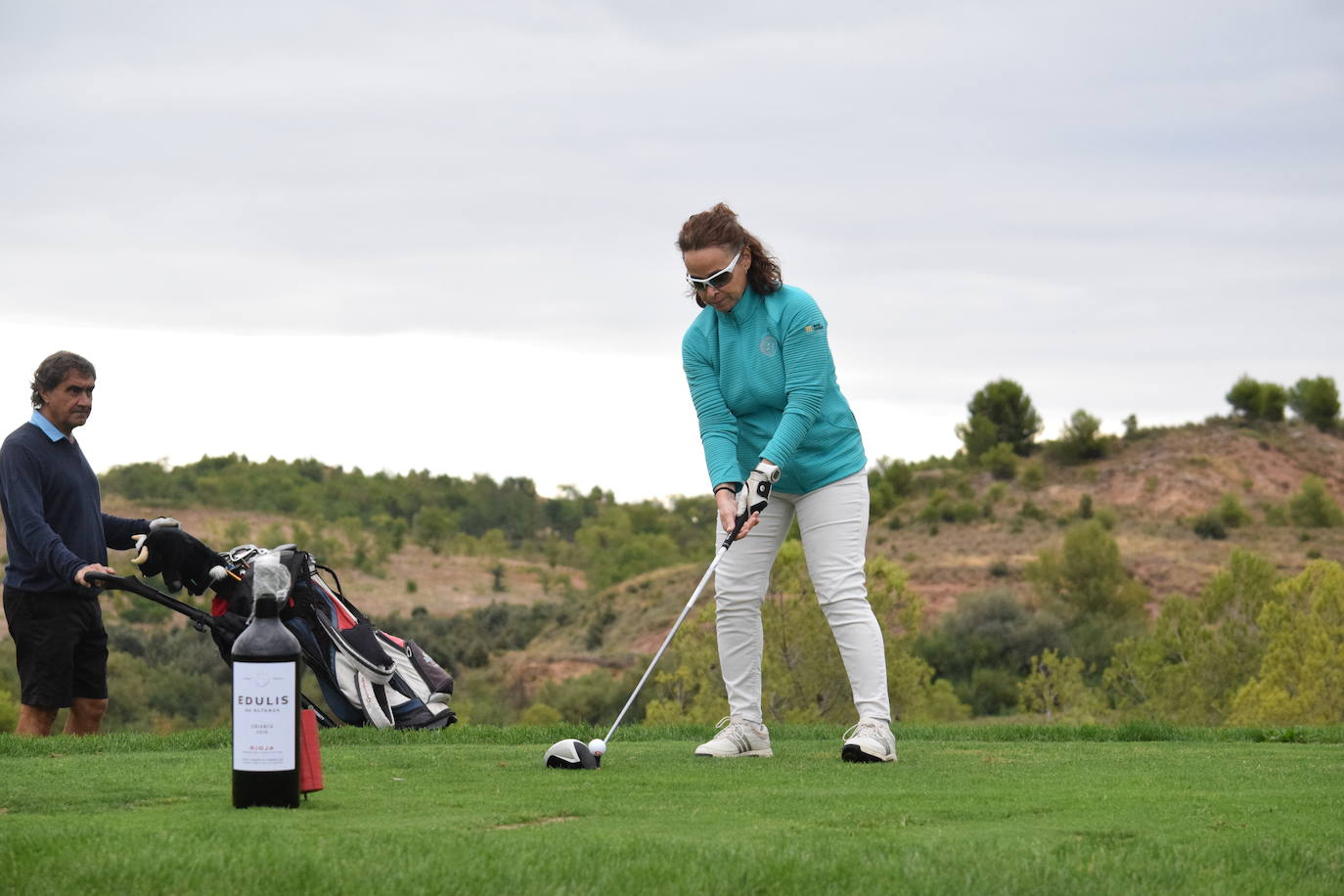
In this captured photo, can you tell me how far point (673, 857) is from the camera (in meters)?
3.82

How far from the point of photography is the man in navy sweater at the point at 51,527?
7.29m

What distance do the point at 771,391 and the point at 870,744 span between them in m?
1.50

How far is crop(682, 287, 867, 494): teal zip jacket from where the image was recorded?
632 centimetres

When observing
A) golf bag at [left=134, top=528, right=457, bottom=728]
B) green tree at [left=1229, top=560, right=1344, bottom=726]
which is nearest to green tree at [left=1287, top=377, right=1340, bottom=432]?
green tree at [left=1229, top=560, right=1344, bottom=726]

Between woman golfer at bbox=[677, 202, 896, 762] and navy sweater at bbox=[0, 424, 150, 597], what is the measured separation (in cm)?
299

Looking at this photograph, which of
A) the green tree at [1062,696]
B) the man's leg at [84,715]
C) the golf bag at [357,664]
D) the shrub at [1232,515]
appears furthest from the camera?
the shrub at [1232,515]

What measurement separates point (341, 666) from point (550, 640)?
147 ft

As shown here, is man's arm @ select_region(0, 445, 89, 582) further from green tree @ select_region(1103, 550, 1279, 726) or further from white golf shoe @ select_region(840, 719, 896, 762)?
green tree @ select_region(1103, 550, 1279, 726)

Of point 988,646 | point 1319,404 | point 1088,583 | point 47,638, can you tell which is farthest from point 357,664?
point 1319,404

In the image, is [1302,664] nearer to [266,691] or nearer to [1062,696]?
[1062,696]

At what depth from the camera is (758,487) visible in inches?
241

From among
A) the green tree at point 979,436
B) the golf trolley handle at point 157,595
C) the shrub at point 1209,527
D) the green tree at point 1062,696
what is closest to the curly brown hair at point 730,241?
the golf trolley handle at point 157,595

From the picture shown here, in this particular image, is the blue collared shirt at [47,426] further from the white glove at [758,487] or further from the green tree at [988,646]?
the green tree at [988,646]

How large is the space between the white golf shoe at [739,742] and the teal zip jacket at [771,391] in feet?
3.37
